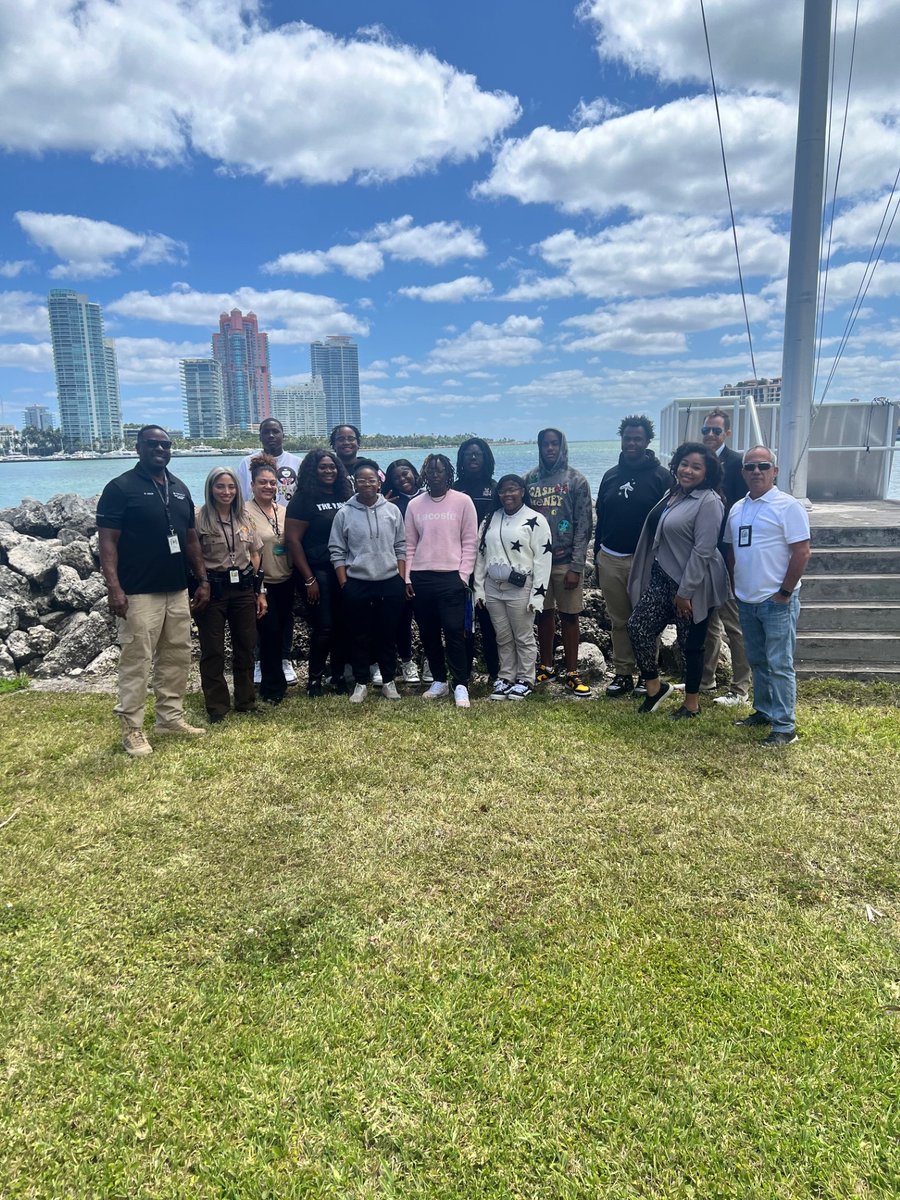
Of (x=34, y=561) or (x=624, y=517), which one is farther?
(x=34, y=561)

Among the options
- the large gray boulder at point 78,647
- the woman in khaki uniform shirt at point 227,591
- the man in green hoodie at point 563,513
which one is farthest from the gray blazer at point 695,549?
the large gray boulder at point 78,647

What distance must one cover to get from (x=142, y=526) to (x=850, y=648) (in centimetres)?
599

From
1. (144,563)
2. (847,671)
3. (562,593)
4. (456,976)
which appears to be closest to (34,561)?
(144,563)

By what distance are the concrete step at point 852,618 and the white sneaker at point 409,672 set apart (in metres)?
3.59

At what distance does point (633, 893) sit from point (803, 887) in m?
0.79

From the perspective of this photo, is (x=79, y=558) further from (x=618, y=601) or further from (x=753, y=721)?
(x=753, y=721)

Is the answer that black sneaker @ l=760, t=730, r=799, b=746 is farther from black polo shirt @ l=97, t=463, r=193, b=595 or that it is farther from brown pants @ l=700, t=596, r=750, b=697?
black polo shirt @ l=97, t=463, r=193, b=595

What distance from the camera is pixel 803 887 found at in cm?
322

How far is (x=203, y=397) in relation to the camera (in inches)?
1836

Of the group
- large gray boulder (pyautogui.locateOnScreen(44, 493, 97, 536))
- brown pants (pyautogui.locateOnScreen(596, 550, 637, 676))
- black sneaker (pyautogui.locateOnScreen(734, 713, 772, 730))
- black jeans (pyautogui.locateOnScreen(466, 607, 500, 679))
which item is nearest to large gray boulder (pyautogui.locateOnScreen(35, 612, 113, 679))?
black jeans (pyautogui.locateOnScreen(466, 607, 500, 679))

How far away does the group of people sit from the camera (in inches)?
193

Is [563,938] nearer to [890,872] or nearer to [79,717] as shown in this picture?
[890,872]

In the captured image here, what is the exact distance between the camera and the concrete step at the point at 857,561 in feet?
22.0

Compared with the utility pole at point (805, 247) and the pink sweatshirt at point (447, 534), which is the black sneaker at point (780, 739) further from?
the utility pole at point (805, 247)
